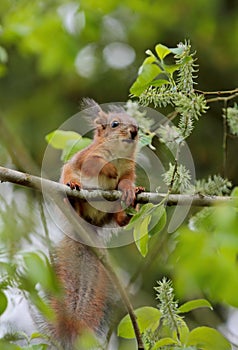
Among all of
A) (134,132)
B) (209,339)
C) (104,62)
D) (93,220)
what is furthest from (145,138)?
(104,62)

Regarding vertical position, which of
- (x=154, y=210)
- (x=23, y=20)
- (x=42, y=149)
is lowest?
(x=154, y=210)

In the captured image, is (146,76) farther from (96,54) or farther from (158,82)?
(96,54)

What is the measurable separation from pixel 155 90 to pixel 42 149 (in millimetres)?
2380

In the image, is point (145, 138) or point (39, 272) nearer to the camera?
point (39, 272)

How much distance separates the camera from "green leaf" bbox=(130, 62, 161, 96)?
1.85 meters

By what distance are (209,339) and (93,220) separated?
84cm

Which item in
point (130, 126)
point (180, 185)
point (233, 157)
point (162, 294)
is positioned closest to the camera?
point (162, 294)

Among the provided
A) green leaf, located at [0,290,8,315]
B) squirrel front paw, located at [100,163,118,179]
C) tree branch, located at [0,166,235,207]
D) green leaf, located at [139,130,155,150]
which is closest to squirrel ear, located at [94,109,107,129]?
squirrel front paw, located at [100,163,118,179]

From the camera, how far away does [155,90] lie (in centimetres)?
193

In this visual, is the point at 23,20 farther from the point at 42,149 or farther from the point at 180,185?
the point at 180,185

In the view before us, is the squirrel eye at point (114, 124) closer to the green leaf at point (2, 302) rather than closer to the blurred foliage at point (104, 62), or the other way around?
the blurred foliage at point (104, 62)

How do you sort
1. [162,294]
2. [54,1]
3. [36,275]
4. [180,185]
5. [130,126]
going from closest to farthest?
1. [36,275]
2. [162,294]
3. [180,185]
4. [130,126]
5. [54,1]

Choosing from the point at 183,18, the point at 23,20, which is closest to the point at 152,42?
the point at 183,18

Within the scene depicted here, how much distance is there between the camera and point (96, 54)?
4969mm
